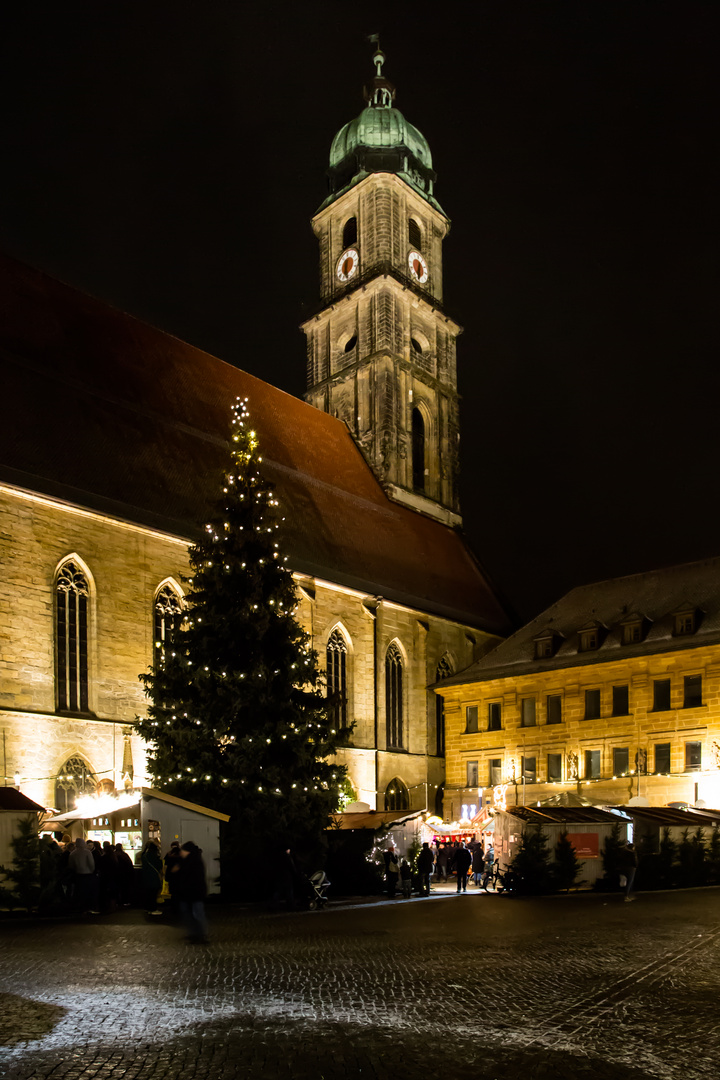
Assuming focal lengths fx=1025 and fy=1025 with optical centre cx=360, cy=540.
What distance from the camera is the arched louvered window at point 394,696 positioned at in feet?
113

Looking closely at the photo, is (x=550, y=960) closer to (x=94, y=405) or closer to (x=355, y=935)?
(x=355, y=935)

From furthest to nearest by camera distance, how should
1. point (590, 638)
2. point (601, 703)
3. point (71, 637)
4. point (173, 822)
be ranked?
point (590, 638) → point (601, 703) → point (71, 637) → point (173, 822)

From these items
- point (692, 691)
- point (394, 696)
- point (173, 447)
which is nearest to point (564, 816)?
point (692, 691)

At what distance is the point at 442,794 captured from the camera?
1405 inches

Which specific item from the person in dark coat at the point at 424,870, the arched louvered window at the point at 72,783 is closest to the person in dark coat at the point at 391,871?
the person in dark coat at the point at 424,870

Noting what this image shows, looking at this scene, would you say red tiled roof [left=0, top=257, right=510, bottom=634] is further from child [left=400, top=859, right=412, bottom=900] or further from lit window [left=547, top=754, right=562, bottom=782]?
lit window [left=547, top=754, right=562, bottom=782]

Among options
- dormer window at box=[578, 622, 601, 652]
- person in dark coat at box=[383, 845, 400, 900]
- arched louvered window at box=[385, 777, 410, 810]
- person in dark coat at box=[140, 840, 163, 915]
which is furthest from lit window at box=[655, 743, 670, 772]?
person in dark coat at box=[140, 840, 163, 915]

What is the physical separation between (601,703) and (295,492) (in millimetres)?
11901

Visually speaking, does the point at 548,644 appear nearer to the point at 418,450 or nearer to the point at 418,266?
the point at 418,450

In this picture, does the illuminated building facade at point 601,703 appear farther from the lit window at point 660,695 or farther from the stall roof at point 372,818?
the stall roof at point 372,818

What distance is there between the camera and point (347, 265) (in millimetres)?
46906

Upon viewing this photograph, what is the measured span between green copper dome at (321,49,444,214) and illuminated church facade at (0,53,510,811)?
0.36 ft

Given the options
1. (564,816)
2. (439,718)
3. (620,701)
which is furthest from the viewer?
(439,718)

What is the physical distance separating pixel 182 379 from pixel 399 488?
1120 cm
